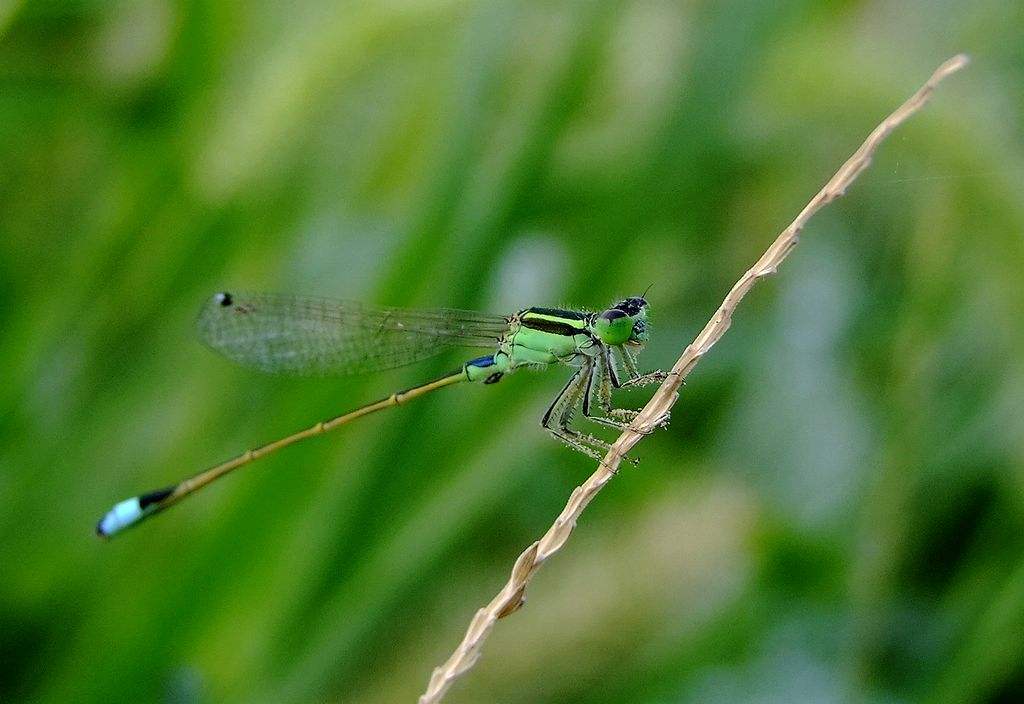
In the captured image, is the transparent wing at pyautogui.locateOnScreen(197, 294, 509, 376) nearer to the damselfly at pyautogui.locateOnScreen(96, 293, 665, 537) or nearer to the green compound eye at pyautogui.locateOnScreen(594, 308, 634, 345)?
the damselfly at pyautogui.locateOnScreen(96, 293, 665, 537)

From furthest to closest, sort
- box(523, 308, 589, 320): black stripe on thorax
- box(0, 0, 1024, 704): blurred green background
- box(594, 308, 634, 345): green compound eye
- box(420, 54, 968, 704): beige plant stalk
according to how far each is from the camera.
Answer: box(0, 0, 1024, 704): blurred green background → box(523, 308, 589, 320): black stripe on thorax → box(594, 308, 634, 345): green compound eye → box(420, 54, 968, 704): beige plant stalk

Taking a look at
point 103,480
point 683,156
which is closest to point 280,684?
point 103,480

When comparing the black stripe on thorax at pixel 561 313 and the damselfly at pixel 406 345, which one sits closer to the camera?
the damselfly at pixel 406 345

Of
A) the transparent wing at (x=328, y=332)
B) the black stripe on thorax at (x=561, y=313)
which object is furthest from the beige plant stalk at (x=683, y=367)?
the transparent wing at (x=328, y=332)

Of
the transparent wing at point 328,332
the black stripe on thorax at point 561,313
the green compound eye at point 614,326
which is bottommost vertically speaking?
the green compound eye at point 614,326

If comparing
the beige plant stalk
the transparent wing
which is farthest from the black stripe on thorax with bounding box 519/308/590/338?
the beige plant stalk

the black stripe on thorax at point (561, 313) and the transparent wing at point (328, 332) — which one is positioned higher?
the transparent wing at point (328, 332)

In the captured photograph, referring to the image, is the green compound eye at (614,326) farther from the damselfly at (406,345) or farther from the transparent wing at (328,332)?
the transparent wing at (328,332)
